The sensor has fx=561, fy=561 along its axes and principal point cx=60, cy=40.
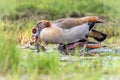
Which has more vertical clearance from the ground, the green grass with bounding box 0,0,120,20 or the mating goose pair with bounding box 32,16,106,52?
the green grass with bounding box 0,0,120,20

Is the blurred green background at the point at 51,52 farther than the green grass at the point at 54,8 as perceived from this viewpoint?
No

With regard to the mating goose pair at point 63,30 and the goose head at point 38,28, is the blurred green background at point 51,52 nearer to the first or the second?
the goose head at point 38,28

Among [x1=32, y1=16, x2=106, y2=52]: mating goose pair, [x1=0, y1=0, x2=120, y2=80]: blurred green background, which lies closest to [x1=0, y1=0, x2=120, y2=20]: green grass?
[x1=0, y1=0, x2=120, y2=80]: blurred green background

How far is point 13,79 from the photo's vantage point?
5559mm

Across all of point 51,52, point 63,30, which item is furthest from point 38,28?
point 51,52

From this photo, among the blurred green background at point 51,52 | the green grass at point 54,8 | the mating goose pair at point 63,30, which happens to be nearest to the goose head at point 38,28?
the mating goose pair at point 63,30

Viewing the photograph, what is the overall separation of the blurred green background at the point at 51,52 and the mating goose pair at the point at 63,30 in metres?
0.48

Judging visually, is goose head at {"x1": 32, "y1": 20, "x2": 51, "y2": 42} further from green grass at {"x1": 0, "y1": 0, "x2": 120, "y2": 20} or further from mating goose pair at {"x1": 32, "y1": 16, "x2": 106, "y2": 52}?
green grass at {"x1": 0, "y1": 0, "x2": 120, "y2": 20}

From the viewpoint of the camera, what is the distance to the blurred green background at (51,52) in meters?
5.89

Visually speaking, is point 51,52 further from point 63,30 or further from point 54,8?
point 54,8

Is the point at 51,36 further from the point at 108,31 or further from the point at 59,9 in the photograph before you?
the point at 59,9

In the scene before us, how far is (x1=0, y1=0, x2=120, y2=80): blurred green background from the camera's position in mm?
5895

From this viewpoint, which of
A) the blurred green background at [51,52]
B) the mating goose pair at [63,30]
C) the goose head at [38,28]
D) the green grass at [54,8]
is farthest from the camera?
the green grass at [54,8]

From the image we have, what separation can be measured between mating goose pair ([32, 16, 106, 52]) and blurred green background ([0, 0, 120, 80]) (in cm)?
48
